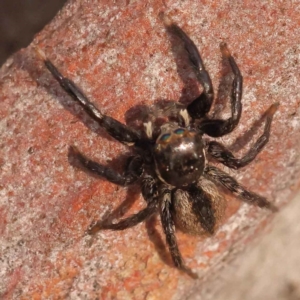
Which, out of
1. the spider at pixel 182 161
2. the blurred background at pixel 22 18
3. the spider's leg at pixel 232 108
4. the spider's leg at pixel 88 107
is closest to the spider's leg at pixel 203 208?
the spider at pixel 182 161

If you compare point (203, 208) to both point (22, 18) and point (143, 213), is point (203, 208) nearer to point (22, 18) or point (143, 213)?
point (143, 213)

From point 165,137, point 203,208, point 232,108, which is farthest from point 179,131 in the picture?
point 203,208

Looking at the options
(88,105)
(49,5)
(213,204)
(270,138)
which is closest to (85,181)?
(88,105)

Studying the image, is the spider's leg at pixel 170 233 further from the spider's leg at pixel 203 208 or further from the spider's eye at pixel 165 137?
the spider's eye at pixel 165 137

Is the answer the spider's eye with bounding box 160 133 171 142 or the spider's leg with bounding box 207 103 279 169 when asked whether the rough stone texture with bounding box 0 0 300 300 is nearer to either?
the spider's leg with bounding box 207 103 279 169

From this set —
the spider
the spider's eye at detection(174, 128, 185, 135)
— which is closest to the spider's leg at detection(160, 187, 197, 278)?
the spider

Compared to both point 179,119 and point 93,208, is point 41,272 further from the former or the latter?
point 179,119

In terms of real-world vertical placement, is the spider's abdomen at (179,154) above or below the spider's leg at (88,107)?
below
